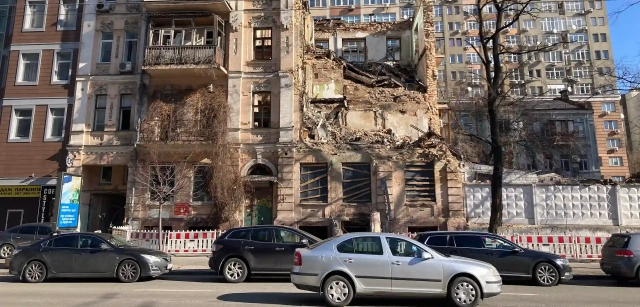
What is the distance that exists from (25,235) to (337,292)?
16.1m

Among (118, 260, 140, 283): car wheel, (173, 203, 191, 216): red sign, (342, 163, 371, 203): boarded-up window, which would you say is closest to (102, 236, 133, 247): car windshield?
(118, 260, 140, 283): car wheel

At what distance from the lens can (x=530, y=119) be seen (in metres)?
44.9

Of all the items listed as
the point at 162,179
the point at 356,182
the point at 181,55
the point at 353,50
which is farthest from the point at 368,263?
the point at 353,50

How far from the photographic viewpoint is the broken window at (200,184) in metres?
22.9

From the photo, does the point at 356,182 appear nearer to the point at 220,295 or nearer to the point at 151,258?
the point at 151,258

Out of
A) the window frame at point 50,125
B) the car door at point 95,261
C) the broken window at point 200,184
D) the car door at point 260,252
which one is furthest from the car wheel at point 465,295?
the window frame at point 50,125

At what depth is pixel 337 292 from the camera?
341 inches

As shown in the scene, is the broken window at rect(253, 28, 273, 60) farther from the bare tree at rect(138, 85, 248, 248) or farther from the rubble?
the rubble

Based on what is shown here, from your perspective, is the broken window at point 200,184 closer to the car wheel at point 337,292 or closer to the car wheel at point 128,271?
the car wheel at point 128,271

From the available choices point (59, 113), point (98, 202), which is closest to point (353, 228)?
point (98, 202)

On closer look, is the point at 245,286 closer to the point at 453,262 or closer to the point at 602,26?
the point at 453,262

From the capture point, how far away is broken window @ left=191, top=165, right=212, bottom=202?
2294 centimetres

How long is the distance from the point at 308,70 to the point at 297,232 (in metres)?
17.0

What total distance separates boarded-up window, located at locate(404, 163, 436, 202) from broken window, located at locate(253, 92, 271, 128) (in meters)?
7.96
